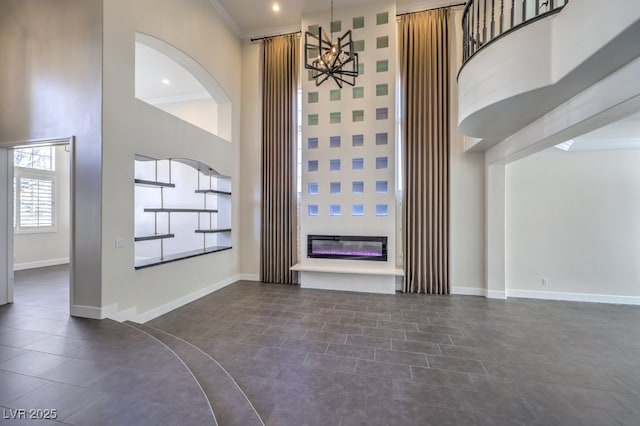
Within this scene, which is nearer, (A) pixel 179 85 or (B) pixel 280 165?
(B) pixel 280 165

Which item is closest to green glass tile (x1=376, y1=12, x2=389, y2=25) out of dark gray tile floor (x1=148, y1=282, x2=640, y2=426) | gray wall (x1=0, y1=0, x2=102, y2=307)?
gray wall (x1=0, y1=0, x2=102, y2=307)

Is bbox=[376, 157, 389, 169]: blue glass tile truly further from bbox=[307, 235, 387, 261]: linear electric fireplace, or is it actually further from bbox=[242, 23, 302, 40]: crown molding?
bbox=[242, 23, 302, 40]: crown molding

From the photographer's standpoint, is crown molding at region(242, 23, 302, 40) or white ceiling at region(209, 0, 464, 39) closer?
white ceiling at region(209, 0, 464, 39)

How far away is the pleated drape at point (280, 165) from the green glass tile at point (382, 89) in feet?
6.08

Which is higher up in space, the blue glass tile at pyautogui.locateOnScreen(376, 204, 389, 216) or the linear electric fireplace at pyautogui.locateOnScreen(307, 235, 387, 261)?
the blue glass tile at pyautogui.locateOnScreen(376, 204, 389, 216)

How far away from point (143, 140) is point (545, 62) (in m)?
4.84

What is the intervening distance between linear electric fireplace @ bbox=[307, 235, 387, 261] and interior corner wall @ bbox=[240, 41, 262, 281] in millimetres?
1443

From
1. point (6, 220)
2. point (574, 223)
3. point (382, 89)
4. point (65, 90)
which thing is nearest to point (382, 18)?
point (382, 89)

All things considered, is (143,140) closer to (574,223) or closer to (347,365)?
(347,365)

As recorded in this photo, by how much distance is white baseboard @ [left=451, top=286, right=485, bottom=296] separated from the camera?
536 cm

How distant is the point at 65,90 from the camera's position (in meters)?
3.59

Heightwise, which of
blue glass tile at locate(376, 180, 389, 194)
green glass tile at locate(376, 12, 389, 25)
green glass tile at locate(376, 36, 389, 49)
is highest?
green glass tile at locate(376, 12, 389, 25)

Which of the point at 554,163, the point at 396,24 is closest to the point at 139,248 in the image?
the point at 396,24

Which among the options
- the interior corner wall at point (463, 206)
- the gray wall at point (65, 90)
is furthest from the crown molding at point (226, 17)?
the interior corner wall at point (463, 206)
